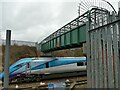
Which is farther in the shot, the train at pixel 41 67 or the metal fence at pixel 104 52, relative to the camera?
the train at pixel 41 67

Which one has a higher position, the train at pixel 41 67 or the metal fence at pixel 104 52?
the metal fence at pixel 104 52

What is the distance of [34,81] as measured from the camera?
20.3m

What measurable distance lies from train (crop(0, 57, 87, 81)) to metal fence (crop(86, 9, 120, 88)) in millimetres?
14930

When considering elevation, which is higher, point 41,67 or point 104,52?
point 104,52

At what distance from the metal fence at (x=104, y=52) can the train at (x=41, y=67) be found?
14.9 meters

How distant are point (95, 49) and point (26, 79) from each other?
15.8 metres

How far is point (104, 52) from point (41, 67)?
1605cm

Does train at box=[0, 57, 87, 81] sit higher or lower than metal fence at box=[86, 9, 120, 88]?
lower

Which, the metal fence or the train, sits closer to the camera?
the metal fence

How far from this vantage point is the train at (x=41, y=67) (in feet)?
64.3

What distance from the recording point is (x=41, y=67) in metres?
20.4

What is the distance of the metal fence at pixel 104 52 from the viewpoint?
4.55m

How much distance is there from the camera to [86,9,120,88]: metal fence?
14.9 feet

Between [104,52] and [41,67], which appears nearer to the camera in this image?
[104,52]
